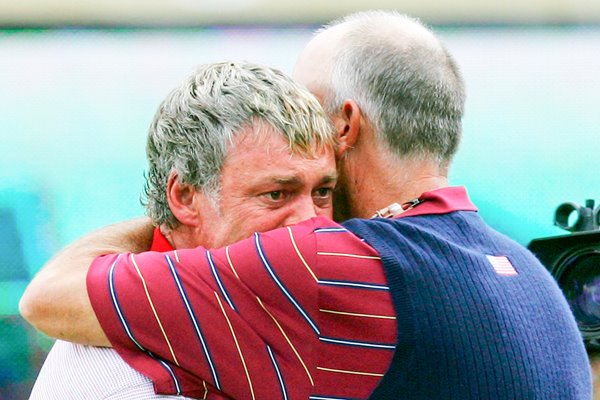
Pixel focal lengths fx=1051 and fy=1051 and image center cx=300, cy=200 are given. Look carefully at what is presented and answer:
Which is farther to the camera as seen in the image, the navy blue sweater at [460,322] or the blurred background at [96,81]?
the blurred background at [96,81]

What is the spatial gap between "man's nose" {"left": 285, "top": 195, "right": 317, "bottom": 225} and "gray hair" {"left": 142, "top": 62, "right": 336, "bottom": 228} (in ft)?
0.29

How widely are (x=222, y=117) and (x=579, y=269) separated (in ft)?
4.87

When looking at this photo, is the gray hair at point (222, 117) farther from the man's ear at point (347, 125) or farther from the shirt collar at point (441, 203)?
the shirt collar at point (441, 203)

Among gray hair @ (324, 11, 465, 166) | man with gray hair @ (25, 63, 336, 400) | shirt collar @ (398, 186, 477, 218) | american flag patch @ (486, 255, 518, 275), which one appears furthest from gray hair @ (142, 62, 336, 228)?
american flag patch @ (486, 255, 518, 275)

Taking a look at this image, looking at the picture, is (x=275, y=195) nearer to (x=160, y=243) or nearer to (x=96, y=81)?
(x=160, y=243)

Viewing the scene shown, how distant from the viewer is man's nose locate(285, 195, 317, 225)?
1.96 metres

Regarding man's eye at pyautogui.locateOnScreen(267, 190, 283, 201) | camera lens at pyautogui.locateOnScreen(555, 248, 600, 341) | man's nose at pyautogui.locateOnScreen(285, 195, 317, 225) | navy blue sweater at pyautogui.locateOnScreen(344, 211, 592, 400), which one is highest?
man's eye at pyautogui.locateOnScreen(267, 190, 283, 201)

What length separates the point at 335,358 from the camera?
1717mm

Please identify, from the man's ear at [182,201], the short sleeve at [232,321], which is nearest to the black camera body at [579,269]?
the man's ear at [182,201]

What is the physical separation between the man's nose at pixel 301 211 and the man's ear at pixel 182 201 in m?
0.18

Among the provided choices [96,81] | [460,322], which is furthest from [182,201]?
[96,81]

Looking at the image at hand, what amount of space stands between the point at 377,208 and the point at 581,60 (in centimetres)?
159

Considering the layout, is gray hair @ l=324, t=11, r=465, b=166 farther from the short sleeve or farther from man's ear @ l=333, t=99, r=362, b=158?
the short sleeve

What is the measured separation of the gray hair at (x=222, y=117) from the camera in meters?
1.93
